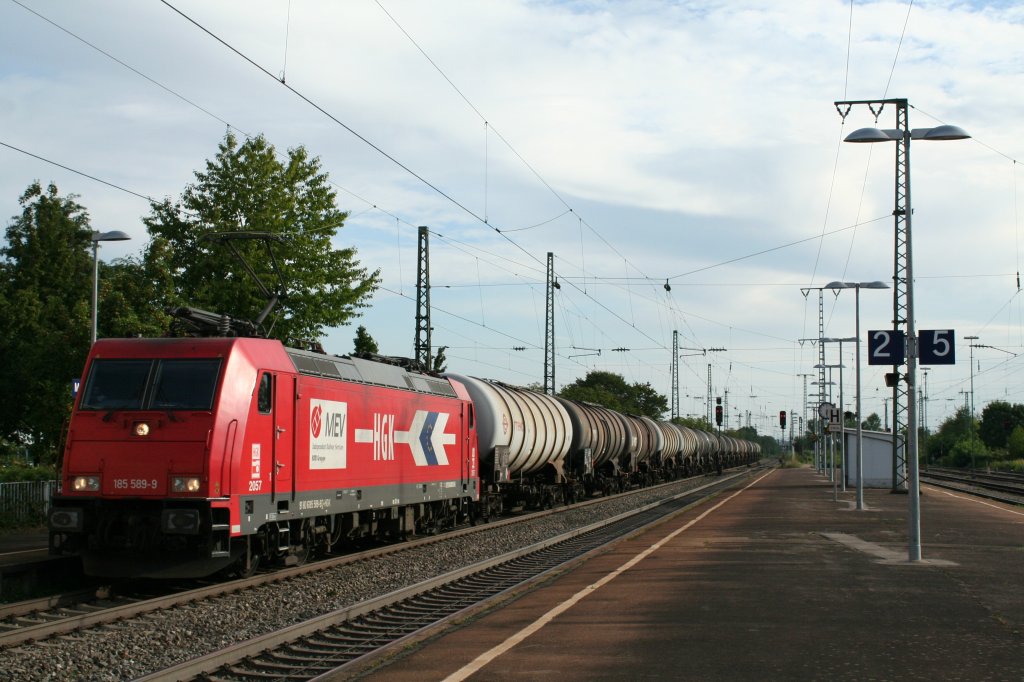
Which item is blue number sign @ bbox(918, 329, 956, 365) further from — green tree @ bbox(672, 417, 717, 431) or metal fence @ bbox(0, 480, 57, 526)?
green tree @ bbox(672, 417, 717, 431)

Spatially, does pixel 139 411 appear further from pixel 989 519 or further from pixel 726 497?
pixel 726 497

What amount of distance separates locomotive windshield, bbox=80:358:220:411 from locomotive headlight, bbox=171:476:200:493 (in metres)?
0.94

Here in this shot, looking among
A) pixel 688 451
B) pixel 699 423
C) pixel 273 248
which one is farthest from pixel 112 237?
pixel 699 423

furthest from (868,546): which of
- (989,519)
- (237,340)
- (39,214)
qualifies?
(39,214)

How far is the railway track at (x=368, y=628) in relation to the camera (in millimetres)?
9273

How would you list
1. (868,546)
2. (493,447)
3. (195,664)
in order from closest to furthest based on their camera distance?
(195,664) → (868,546) → (493,447)

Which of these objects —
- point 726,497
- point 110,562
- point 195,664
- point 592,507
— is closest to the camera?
point 195,664

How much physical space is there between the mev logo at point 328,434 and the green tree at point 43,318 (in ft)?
44.0

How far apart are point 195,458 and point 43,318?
36.6 metres

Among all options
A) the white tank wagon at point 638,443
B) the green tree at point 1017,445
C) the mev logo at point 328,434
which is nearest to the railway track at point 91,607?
the mev logo at point 328,434

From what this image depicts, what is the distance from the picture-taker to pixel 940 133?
60.0 ft

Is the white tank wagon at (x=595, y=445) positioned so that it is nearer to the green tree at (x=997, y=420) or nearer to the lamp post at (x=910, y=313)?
the lamp post at (x=910, y=313)

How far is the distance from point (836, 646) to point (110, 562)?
30.5 feet

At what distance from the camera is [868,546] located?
2003 centimetres
